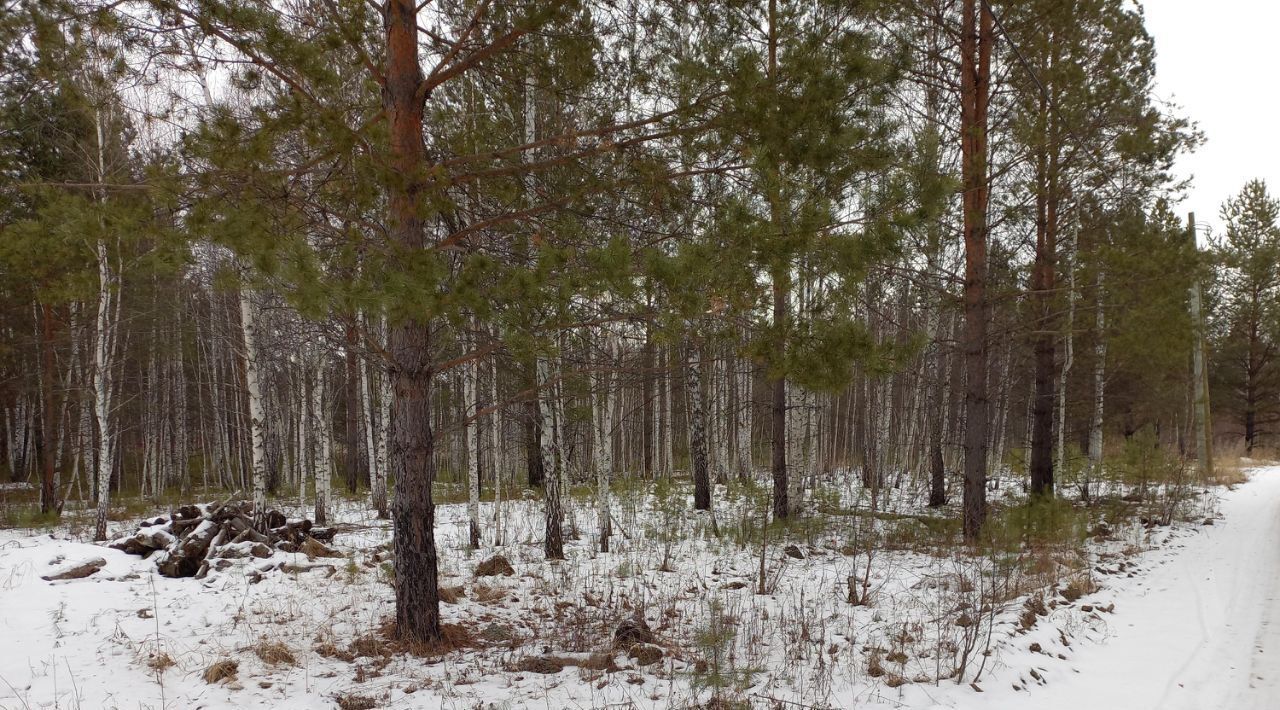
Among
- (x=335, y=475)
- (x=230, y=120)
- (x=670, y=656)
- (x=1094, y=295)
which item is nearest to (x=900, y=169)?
(x=670, y=656)

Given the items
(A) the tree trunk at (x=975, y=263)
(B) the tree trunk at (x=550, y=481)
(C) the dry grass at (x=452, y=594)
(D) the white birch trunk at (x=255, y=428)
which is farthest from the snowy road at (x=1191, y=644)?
(D) the white birch trunk at (x=255, y=428)

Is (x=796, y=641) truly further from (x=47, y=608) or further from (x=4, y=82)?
(x=4, y=82)

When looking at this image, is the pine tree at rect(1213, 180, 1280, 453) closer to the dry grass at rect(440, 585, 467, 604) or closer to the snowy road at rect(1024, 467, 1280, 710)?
the snowy road at rect(1024, 467, 1280, 710)

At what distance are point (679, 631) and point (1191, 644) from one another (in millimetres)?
3830

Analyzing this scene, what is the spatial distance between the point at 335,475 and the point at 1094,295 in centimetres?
2492

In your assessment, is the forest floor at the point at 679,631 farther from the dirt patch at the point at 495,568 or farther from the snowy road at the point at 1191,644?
the dirt patch at the point at 495,568

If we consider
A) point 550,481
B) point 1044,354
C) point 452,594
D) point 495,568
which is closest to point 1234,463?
point 1044,354

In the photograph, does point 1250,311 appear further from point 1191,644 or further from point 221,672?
point 221,672

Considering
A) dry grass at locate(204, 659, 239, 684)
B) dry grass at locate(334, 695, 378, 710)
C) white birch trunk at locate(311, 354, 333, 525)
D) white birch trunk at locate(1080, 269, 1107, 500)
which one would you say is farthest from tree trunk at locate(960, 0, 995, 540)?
white birch trunk at locate(311, 354, 333, 525)

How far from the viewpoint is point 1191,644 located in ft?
15.2

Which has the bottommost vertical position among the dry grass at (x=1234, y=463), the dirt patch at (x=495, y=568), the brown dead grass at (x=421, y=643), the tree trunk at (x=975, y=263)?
the dry grass at (x=1234, y=463)

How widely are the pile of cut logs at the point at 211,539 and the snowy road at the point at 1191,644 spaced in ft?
25.5

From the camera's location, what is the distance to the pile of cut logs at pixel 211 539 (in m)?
6.66

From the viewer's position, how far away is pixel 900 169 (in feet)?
14.9
